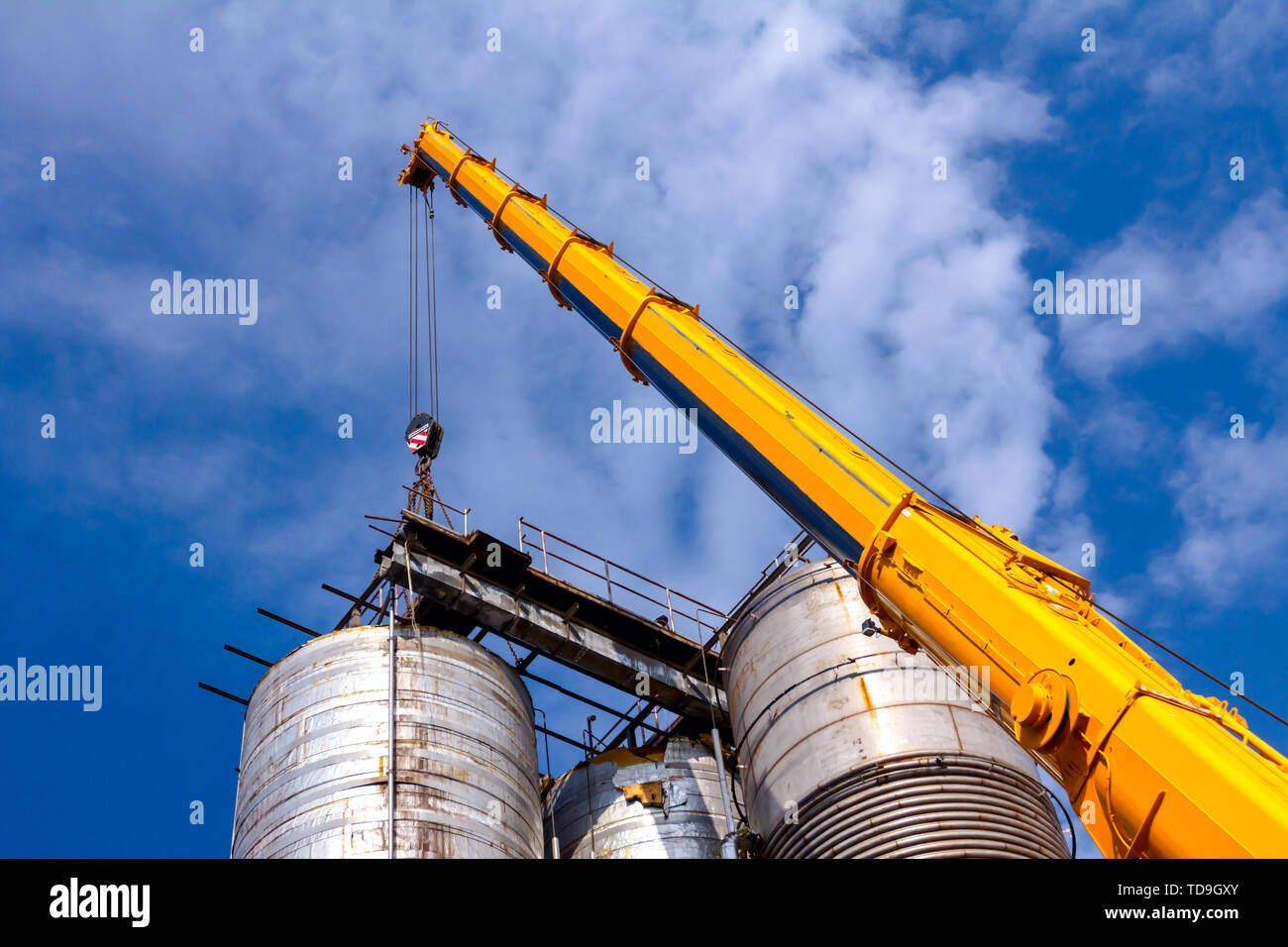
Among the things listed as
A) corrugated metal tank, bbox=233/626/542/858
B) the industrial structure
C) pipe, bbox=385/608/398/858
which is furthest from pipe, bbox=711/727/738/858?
pipe, bbox=385/608/398/858

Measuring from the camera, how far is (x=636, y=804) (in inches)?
953

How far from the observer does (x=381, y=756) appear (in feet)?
64.1

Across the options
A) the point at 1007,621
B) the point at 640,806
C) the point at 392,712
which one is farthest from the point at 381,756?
the point at 1007,621

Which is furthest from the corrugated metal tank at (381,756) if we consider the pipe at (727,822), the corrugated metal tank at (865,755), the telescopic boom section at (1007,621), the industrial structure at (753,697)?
the telescopic boom section at (1007,621)

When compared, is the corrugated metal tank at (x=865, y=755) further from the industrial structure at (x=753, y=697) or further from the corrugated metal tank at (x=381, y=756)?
the corrugated metal tank at (x=381, y=756)

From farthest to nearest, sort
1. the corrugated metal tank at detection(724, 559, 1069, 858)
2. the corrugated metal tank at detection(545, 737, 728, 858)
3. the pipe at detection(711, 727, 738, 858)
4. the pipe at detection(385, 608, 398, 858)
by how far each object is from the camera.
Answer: the corrugated metal tank at detection(545, 737, 728, 858), the pipe at detection(711, 727, 738, 858), the pipe at detection(385, 608, 398, 858), the corrugated metal tank at detection(724, 559, 1069, 858)

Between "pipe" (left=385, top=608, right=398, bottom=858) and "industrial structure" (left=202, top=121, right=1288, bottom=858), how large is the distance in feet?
0.15

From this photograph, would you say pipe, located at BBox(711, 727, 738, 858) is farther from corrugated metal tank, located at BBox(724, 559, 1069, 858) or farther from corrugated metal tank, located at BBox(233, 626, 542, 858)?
corrugated metal tank, located at BBox(233, 626, 542, 858)

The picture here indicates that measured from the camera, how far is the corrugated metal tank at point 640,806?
77.5 feet

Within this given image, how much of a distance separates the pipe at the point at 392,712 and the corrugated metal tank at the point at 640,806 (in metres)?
5.43

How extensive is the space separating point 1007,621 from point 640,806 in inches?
545

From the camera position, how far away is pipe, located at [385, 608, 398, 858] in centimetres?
1867
